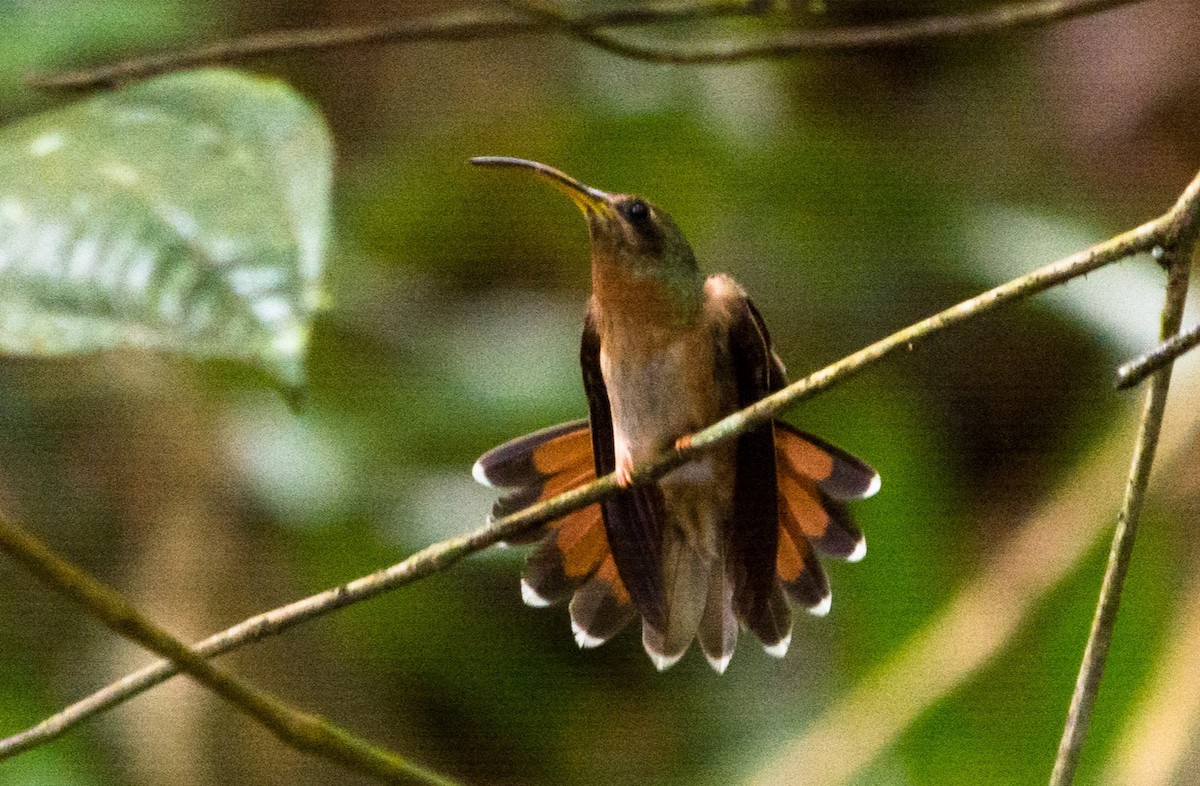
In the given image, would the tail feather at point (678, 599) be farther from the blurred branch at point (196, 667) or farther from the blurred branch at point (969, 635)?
the blurred branch at point (196, 667)

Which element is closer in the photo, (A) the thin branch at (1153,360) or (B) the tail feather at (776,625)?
(A) the thin branch at (1153,360)

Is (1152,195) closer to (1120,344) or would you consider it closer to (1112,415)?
(1112,415)

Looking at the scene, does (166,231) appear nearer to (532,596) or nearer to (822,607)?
(532,596)

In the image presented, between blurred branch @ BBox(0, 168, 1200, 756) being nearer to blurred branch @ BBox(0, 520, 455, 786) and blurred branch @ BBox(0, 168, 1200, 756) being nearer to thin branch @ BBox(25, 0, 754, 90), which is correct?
blurred branch @ BBox(0, 520, 455, 786)

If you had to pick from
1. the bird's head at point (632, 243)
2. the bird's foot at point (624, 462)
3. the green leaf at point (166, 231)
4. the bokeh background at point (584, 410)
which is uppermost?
the green leaf at point (166, 231)

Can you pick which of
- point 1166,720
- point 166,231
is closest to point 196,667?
point 166,231

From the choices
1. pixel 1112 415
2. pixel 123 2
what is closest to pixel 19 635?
pixel 123 2

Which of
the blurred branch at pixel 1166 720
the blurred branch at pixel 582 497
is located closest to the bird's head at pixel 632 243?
the blurred branch at pixel 582 497
